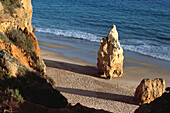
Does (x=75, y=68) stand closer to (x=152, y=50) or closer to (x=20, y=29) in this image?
(x=20, y=29)

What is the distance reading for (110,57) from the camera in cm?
1758

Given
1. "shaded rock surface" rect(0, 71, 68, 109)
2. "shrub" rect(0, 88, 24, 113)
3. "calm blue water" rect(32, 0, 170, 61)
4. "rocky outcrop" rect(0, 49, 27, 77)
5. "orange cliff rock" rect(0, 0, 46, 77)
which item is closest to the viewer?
"shrub" rect(0, 88, 24, 113)

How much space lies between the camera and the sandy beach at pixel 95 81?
1339 cm

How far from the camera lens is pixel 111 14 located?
152 ft

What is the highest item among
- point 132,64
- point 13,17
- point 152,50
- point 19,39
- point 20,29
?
point 13,17

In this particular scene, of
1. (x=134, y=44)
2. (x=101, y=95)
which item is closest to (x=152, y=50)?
(x=134, y=44)

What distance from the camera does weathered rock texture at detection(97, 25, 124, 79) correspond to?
1766 cm

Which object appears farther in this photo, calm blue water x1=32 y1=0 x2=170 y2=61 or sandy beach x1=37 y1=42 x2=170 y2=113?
calm blue water x1=32 y1=0 x2=170 y2=61

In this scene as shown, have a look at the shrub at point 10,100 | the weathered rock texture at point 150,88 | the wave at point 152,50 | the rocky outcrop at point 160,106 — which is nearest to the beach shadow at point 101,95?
the weathered rock texture at point 150,88

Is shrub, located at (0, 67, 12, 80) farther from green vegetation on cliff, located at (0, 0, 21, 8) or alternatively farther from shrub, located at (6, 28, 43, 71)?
green vegetation on cliff, located at (0, 0, 21, 8)

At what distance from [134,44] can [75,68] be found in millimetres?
11906

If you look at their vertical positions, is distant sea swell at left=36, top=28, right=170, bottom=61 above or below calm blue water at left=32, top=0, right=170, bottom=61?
below

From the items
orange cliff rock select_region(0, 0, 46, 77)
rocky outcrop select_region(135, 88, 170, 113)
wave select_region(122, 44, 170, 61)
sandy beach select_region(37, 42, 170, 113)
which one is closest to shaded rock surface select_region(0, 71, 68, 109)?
orange cliff rock select_region(0, 0, 46, 77)

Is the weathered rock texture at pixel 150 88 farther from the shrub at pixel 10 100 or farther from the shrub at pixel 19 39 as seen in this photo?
the shrub at pixel 10 100
